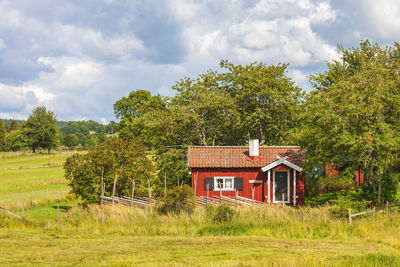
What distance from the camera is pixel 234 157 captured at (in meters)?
25.2

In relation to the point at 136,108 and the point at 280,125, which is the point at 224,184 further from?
the point at 136,108

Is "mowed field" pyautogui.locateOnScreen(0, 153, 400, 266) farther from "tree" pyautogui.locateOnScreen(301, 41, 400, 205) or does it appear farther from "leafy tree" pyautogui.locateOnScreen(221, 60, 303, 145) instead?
"leafy tree" pyautogui.locateOnScreen(221, 60, 303, 145)

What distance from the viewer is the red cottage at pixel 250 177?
24359 millimetres

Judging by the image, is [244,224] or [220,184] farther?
[220,184]

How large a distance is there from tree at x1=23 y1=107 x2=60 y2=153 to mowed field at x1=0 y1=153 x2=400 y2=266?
2305 inches

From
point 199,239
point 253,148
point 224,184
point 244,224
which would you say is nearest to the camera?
point 199,239

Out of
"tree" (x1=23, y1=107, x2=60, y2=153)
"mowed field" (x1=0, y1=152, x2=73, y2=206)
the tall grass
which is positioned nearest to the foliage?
the tall grass

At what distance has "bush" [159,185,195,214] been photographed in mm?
19469

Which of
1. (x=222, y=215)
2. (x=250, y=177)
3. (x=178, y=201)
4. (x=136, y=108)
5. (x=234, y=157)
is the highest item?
(x=136, y=108)

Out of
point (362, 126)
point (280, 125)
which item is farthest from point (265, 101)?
point (362, 126)

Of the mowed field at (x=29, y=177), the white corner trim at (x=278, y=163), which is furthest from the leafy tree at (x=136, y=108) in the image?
the white corner trim at (x=278, y=163)

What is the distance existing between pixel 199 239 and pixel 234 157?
36.5 ft

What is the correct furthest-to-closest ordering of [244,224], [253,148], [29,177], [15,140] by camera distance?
1. [15,140]
2. [29,177]
3. [253,148]
4. [244,224]

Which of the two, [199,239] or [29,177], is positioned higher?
[29,177]
